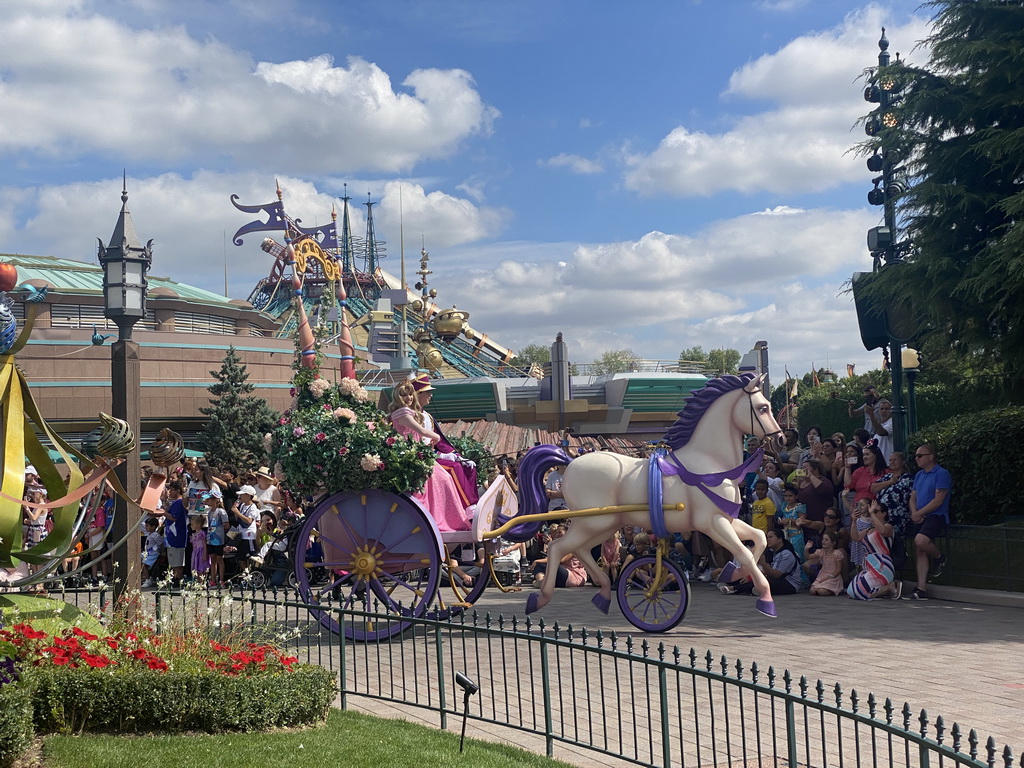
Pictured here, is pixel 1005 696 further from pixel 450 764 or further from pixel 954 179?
pixel 954 179

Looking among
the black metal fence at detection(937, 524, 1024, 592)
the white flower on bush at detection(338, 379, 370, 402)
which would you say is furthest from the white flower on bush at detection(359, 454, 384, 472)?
the black metal fence at detection(937, 524, 1024, 592)

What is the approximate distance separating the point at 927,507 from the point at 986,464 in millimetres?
2053

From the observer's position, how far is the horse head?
38.1 feet

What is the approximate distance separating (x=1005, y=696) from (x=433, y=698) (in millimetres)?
4461

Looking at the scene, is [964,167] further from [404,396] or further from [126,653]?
[126,653]

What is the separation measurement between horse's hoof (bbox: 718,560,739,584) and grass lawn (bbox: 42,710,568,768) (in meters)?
7.79

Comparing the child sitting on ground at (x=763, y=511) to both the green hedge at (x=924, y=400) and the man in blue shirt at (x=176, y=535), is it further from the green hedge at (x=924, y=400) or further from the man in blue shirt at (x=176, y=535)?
the man in blue shirt at (x=176, y=535)

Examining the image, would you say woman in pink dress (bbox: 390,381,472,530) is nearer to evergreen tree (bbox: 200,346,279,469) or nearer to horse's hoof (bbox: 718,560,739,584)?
horse's hoof (bbox: 718,560,739,584)

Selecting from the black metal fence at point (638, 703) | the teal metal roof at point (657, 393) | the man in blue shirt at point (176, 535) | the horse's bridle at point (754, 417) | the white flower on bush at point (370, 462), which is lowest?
the black metal fence at point (638, 703)

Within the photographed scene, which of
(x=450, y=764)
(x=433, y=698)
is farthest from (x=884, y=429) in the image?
(x=450, y=764)

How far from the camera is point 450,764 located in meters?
6.54

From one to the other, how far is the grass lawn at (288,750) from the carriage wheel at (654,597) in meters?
4.47

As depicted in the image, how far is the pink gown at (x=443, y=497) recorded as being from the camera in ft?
38.6

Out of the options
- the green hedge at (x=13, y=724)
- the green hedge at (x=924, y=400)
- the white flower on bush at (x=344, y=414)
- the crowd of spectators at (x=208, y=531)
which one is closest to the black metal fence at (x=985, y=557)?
the green hedge at (x=924, y=400)
